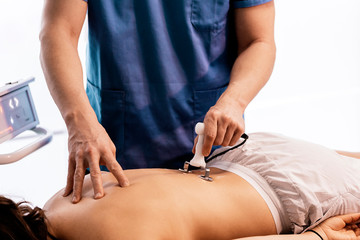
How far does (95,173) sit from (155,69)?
0.47m

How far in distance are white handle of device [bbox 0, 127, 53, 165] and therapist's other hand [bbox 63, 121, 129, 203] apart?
0.50 metres

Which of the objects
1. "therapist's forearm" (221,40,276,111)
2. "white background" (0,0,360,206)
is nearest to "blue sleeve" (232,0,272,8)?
"therapist's forearm" (221,40,276,111)

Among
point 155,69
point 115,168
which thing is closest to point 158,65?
point 155,69

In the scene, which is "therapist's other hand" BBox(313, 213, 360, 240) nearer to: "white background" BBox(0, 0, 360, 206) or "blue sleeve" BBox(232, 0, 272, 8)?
"blue sleeve" BBox(232, 0, 272, 8)

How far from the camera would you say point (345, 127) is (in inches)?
121

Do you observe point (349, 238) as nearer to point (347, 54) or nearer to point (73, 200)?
A: point (73, 200)

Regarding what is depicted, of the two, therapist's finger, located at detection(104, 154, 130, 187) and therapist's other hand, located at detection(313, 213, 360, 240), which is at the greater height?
therapist's finger, located at detection(104, 154, 130, 187)

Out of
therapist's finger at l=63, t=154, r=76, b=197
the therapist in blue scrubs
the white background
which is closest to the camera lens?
therapist's finger at l=63, t=154, r=76, b=197

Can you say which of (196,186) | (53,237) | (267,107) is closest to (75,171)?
(53,237)

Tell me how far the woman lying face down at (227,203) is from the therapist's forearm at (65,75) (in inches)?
9.0

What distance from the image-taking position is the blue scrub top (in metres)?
1.28

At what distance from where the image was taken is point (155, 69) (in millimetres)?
1330

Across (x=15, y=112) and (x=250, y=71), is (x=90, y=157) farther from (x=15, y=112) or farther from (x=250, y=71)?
(x=15, y=112)

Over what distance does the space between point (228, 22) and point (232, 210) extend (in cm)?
71
